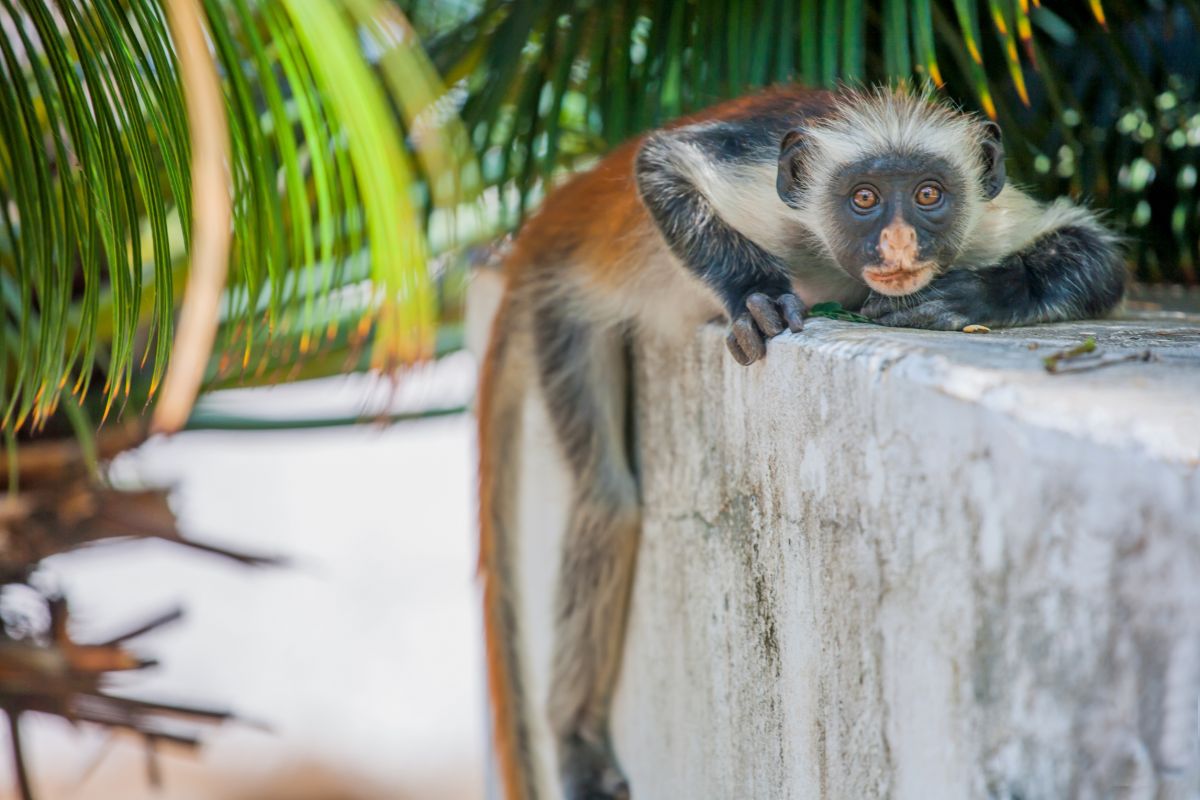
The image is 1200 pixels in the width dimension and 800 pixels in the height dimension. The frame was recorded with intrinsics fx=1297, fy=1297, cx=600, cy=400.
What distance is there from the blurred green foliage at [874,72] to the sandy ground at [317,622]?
776 cm

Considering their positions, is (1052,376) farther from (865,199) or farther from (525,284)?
(525,284)

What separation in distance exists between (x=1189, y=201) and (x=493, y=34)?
275cm

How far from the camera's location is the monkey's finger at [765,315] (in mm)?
Result: 2922

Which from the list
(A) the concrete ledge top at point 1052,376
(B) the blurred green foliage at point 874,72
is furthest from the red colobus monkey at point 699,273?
(A) the concrete ledge top at point 1052,376

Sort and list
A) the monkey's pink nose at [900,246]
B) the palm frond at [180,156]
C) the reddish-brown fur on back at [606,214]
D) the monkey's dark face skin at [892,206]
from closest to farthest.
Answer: the palm frond at [180,156] < the monkey's pink nose at [900,246] < the monkey's dark face skin at [892,206] < the reddish-brown fur on back at [606,214]

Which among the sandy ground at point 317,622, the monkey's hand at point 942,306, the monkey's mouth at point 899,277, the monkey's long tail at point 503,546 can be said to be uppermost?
the monkey's mouth at point 899,277

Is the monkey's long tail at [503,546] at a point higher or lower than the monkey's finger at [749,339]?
lower

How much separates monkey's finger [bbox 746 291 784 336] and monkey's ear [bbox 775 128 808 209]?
0.69 metres

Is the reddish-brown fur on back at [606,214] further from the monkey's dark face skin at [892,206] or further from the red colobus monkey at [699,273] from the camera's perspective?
the monkey's dark face skin at [892,206]

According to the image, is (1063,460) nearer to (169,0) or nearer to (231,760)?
(169,0)

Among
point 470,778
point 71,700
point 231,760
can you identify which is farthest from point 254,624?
point 71,700

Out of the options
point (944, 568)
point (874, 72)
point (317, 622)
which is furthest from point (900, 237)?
point (317, 622)

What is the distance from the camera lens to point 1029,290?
3.52 meters

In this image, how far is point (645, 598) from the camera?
13.6ft
